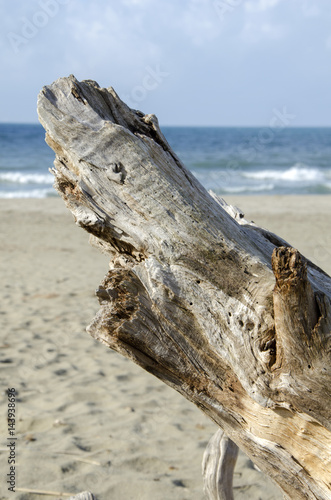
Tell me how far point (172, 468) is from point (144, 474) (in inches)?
8.8

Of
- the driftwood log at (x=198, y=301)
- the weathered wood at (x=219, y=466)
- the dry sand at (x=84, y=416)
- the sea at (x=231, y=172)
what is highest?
the sea at (x=231, y=172)

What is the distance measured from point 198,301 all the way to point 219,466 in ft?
4.06

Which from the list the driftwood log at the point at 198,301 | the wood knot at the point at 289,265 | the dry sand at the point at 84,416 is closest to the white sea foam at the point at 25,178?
the dry sand at the point at 84,416

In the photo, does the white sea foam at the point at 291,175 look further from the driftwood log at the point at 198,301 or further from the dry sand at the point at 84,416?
the driftwood log at the point at 198,301

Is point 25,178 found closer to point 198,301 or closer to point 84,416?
point 84,416

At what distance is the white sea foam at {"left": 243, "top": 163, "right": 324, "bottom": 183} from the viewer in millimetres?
28281

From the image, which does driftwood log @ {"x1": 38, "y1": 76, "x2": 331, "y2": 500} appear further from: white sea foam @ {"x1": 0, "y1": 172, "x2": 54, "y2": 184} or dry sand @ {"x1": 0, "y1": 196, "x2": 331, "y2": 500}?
white sea foam @ {"x1": 0, "y1": 172, "x2": 54, "y2": 184}

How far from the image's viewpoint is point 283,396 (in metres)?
1.66

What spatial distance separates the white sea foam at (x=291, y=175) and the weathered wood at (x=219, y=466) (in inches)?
1035

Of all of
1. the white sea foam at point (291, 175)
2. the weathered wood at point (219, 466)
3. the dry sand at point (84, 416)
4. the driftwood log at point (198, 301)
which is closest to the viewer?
the driftwood log at point (198, 301)

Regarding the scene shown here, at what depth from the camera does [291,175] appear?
29328 mm

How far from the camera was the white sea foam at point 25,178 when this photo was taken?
2445cm

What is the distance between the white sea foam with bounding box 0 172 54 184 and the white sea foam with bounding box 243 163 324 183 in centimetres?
1114

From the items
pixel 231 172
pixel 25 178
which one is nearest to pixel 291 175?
pixel 231 172
